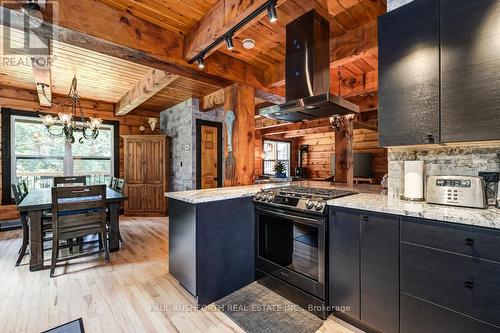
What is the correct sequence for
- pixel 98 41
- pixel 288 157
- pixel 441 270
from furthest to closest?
pixel 288 157 < pixel 98 41 < pixel 441 270

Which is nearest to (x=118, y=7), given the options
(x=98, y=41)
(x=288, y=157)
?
(x=98, y=41)

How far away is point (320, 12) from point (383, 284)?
2.31 m

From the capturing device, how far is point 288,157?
9.87 m

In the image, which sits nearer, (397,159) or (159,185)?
(397,159)

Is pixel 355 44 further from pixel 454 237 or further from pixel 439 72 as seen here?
pixel 454 237

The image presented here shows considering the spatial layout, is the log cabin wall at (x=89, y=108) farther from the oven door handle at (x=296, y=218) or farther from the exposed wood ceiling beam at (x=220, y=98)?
the oven door handle at (x=296, y=218)

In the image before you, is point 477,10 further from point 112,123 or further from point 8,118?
point 8,118

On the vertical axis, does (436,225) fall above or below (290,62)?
below

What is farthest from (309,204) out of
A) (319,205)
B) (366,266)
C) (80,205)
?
(80,205)

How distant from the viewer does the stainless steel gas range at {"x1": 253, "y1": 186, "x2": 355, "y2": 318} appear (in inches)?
72.1

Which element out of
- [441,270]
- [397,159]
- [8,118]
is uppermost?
[8,118]

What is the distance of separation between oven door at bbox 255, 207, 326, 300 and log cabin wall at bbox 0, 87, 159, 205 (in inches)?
188

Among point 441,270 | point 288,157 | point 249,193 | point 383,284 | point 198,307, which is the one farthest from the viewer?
point 288,157

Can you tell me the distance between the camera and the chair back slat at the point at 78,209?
2.53 m
